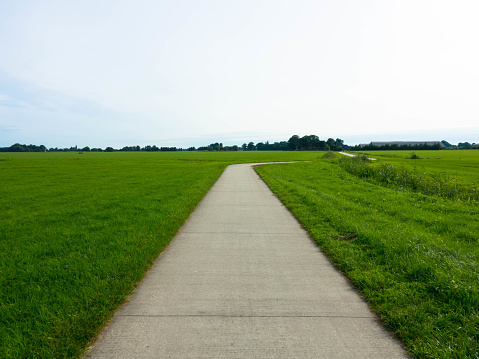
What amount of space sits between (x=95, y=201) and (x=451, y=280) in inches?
440

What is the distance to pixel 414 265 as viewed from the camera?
4.07 m

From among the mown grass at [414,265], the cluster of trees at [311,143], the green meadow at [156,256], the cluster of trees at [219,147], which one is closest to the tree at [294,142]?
the cluster of trees at [311,143]

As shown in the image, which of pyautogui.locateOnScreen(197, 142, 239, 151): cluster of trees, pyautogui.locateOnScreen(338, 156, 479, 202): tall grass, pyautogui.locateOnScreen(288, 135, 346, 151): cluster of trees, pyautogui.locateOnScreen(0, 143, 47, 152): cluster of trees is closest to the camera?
pyautogui.locateOnScreen(338, 156, 479, 202): tall grass

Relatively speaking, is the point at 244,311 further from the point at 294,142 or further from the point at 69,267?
the point at 294,142

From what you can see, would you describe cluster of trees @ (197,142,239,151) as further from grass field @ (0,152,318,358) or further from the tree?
grass field @ (0,152,318,358)

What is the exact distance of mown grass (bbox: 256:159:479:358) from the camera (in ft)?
8.78

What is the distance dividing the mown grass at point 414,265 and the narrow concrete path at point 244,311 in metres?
0.28

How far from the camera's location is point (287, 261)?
453 cm

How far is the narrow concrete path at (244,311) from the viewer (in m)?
2.50

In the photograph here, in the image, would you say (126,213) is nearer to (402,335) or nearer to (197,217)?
(197,217)

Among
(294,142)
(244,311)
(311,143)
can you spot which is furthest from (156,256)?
(294,142)

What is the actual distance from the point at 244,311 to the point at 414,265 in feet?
Answer: 9.26

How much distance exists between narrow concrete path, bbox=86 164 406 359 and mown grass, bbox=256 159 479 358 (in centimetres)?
28

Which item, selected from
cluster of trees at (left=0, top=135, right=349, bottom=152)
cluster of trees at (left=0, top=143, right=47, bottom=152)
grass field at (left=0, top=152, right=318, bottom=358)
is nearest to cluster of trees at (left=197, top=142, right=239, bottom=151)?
cluster of trees at (left=0, top=135, right=349, bottom=152)
